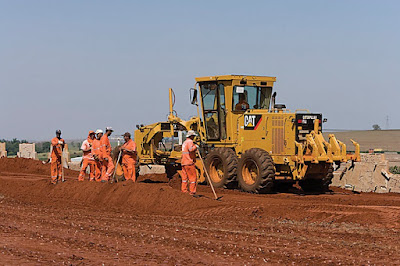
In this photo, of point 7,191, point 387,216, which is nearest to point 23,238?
point 387,216

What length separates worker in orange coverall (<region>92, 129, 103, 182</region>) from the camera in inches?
773

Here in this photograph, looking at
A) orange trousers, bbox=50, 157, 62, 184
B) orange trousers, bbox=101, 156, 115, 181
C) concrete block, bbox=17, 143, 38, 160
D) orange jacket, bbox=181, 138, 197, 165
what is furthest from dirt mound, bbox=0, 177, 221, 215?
concrete block, bbox=17, 143, 38, 160

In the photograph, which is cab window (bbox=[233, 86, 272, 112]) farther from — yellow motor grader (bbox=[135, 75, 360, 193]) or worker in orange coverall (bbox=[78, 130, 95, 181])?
worker in orange coverall (bbox=[78, 130, 95, 181])

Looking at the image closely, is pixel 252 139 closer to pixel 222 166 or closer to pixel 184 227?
pixel 222 166

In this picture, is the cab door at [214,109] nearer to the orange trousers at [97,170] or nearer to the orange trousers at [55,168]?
the orange trousers at [97,170]

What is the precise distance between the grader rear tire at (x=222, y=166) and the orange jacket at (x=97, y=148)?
131 inches

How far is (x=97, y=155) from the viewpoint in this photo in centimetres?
1969

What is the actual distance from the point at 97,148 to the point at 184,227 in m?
8.19

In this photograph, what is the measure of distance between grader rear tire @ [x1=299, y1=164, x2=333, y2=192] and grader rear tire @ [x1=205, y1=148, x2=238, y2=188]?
2275 millimetres

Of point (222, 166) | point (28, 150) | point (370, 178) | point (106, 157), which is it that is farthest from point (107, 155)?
point (28, 150)

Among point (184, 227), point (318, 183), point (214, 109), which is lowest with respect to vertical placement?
point (184, 227)

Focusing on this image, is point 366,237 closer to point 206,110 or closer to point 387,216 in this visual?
point 387,216

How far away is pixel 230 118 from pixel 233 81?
3.73 feet

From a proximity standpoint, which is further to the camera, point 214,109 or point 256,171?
point 214,109
